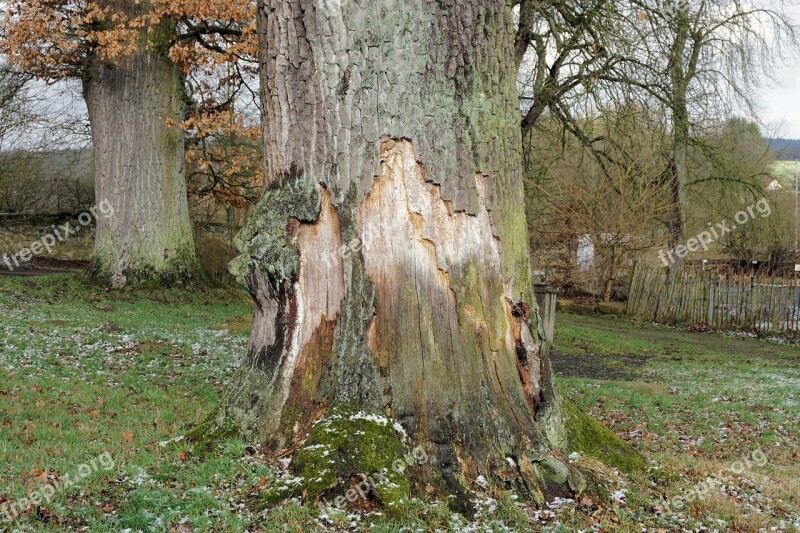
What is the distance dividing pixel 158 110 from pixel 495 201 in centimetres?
1507

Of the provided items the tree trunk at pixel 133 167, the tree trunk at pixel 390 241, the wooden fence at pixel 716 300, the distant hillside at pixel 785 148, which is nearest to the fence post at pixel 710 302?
the wooden fence at pixel 716 300

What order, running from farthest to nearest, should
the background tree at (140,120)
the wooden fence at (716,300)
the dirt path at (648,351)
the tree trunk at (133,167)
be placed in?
the wooden fence at (716,300), the tree trunk at (133,167), the background tree at (140,120), the dirt path at (648,351)

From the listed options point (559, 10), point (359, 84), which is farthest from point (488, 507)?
point (559, 10)

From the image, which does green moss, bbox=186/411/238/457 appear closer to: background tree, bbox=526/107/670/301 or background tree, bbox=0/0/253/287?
background tree, bbox=0/0/253/287

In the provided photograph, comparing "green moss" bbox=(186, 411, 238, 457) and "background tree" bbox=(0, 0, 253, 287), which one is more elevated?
"background tree" bbox=(0, 0, 253, 287)

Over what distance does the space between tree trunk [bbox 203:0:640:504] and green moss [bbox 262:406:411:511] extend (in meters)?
0.09

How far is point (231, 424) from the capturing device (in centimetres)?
461

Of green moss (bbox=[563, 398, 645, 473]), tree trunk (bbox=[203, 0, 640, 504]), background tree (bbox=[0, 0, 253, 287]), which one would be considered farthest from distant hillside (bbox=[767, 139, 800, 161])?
tree trunk (bbox=[203, 0, 640, 504])

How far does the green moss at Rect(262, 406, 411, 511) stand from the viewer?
3.87 metres

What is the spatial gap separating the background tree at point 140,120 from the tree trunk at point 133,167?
0.08ft

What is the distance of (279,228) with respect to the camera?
453 centimetres

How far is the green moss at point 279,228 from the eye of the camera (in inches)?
176

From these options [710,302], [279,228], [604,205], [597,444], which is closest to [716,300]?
[710,302]

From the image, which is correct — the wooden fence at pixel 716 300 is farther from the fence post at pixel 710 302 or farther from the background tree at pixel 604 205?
the background tree at pixel 604 205
